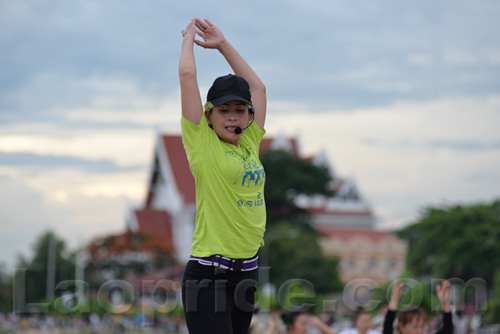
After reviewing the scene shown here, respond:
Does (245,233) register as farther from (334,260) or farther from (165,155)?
(165,155)

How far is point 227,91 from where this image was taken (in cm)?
453

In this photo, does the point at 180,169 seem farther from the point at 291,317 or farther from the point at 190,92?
the point at 190,92

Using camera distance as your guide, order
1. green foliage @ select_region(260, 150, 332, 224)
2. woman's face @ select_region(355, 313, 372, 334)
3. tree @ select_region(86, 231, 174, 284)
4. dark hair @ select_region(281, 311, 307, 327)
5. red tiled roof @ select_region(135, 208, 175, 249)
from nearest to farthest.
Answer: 1. dark hair @ select_region(281, 311, 307, 327)
2. woman's face @ select_region(355, 313, 372, 334)
3. tree @ select_region(86, 231, 174, 284)
4. green foliage @ select_region(260, 150, 332, 224)
5. red tiled roof @ select_region(135, 208, 175, 249)

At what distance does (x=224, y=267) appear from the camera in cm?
452

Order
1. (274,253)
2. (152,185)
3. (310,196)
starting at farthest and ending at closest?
(152,185) → (310,196) → (274,253)

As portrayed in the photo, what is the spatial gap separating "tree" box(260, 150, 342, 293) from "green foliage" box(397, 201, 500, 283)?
15.2 m

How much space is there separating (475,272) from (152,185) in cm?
5295

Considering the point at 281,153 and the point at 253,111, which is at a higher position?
the point at 281,153

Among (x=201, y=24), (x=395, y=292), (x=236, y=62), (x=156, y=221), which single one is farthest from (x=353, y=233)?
(x=201, y=24)

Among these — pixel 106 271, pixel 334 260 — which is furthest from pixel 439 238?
pixel 106 271

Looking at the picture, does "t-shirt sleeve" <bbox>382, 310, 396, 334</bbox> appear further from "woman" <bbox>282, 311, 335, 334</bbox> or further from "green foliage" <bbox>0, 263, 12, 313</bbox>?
"green foliage" <bbox>0, 263, 12, 313</bbox>

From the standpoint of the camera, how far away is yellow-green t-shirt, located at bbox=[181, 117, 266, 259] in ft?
14.8

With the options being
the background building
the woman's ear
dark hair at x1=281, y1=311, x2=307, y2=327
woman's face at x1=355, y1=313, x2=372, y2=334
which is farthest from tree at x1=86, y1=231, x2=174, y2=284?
the woman's ear

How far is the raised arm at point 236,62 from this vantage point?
5.02 m
